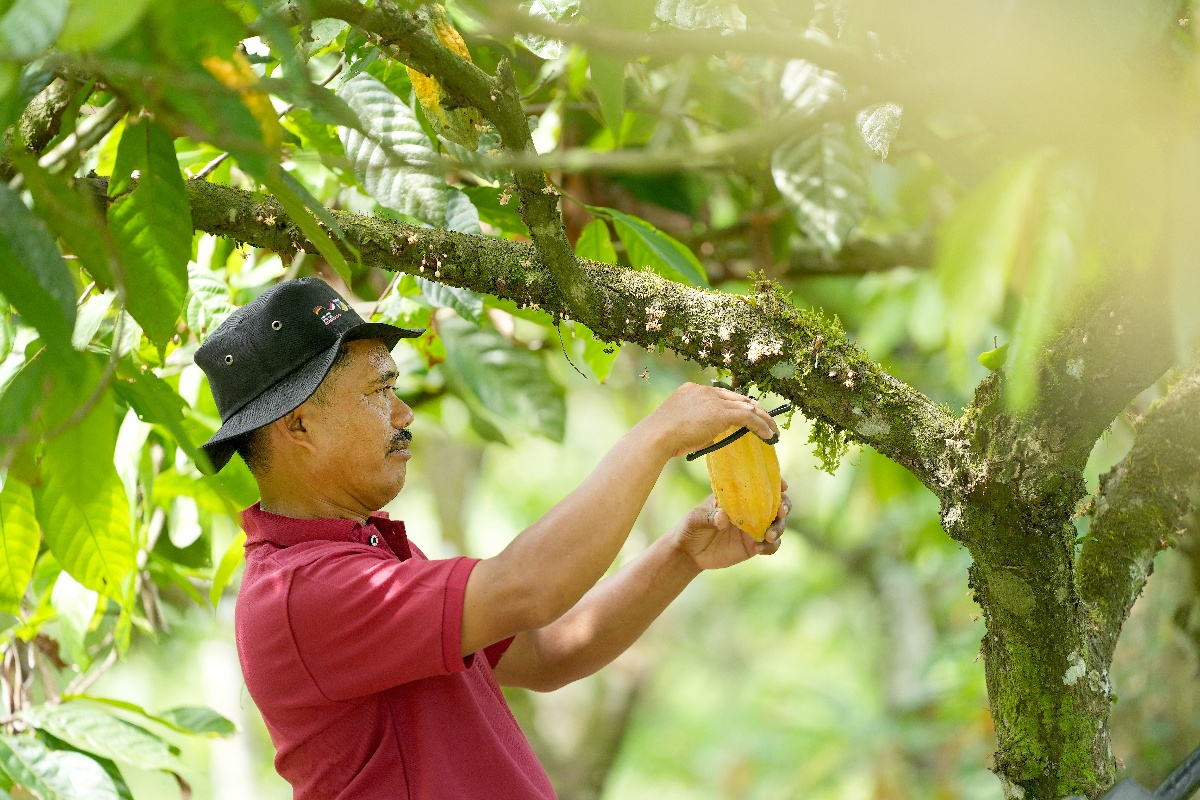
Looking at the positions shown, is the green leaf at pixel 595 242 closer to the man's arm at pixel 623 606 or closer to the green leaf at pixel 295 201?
the man's arm at pixel 623 606

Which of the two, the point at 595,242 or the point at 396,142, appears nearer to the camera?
the point at 396,142

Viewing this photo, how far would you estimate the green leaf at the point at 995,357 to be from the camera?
1275mm

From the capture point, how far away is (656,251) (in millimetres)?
1682

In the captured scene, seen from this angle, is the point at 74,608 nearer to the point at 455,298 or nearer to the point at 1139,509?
the point at 455,298

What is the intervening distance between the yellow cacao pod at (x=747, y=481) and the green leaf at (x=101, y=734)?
98cm

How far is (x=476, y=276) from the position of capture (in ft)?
4.93

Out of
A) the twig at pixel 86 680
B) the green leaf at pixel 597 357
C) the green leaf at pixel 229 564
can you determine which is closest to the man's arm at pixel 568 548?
the green leaf at pixel 597 357

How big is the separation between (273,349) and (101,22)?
104 centimetres

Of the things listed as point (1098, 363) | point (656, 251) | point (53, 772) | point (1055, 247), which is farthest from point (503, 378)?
point (1055, 247)

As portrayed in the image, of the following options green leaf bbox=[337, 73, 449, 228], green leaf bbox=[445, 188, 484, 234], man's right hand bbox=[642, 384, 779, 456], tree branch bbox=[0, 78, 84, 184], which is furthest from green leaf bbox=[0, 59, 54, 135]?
man's right hand bbox=[642, 384, 779, 456]

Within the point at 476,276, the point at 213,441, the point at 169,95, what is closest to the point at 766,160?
the point at 476,276

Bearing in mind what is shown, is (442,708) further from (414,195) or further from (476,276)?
(414,195)

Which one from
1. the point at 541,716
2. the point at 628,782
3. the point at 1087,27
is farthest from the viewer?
the point at 628,782

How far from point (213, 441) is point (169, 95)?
85cm
